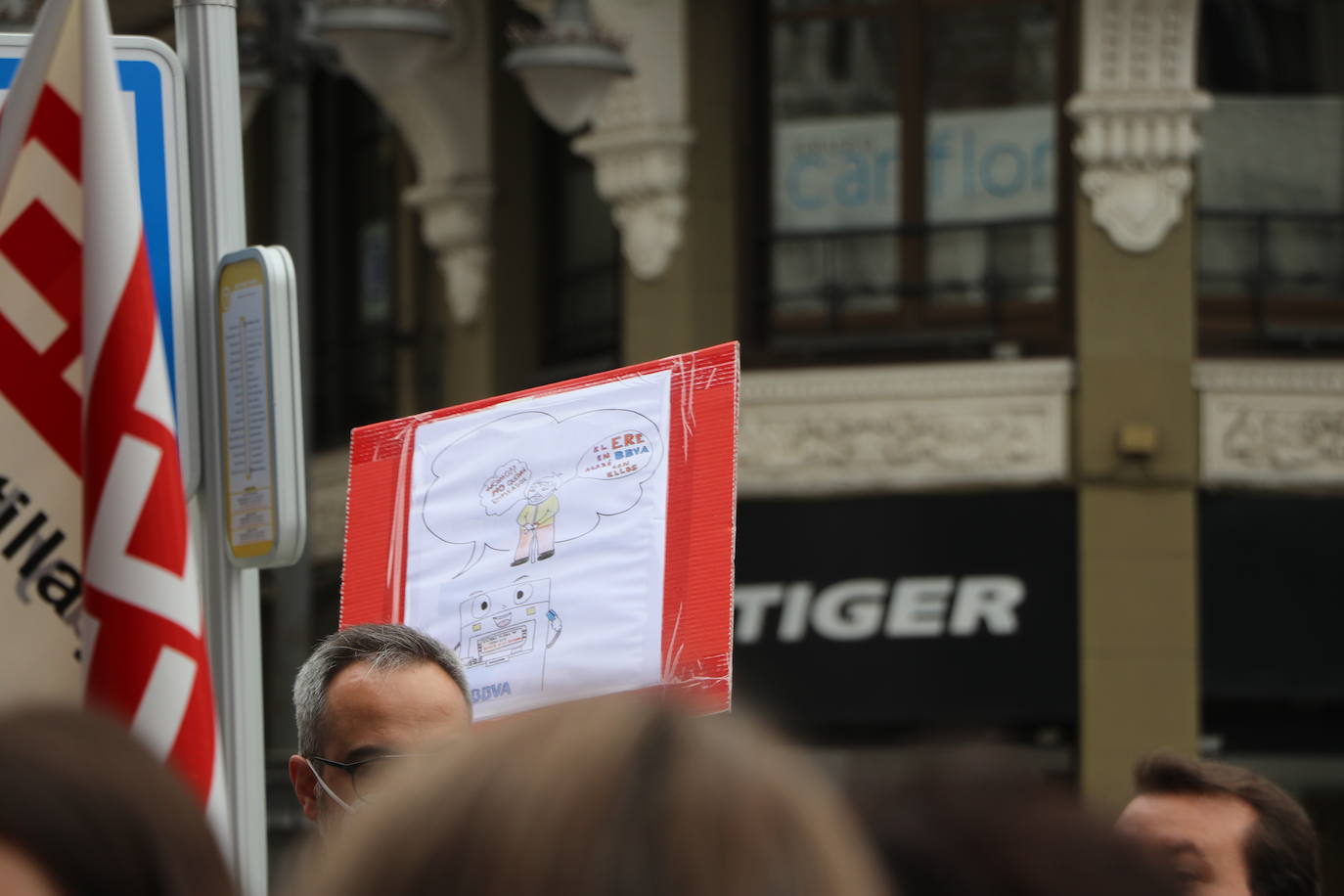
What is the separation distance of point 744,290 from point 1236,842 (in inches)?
369

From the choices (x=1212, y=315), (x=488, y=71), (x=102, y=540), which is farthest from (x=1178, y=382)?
(x=102, y=540)

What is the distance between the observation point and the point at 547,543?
4.09 metres

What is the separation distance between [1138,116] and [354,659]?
8855 millimetres

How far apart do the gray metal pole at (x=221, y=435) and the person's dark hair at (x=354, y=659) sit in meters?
0.08

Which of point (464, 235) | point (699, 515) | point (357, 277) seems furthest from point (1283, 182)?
point (699, 515)

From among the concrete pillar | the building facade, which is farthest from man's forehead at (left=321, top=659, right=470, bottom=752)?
the concrete pillar

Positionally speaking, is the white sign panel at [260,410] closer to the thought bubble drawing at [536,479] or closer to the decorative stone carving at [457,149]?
the thought bubble drawing at [536,479]

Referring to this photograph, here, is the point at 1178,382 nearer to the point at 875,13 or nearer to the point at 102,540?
the point at 875,13

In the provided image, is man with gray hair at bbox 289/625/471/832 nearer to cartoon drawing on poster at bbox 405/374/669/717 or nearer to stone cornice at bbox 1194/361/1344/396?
cartoon drawing on poster at bbox 405/374/669/717

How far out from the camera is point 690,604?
3859 millimetres

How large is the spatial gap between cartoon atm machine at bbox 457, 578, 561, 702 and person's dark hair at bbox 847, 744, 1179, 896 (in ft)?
8.82

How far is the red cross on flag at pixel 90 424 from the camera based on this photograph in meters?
2.92

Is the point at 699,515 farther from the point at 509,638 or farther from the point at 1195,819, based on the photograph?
the point at 1195,819

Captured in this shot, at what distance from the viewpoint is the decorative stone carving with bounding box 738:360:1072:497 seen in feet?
39.2
